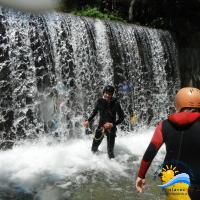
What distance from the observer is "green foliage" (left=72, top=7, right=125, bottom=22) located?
17203mm

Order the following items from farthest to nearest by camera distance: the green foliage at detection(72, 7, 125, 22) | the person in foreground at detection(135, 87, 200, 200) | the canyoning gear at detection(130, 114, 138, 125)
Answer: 1. the green foliage at detection(72, 7, 125, 22)
2. the canyoning gear at detection(130, 114, 138, 125)
3. the person in foreground at detection(135, 87, 200, 200)

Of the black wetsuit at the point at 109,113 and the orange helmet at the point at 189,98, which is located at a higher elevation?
the orange helmet at the point at 189,98

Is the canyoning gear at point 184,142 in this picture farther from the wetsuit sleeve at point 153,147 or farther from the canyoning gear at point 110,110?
the canyoning gear at point 110,110

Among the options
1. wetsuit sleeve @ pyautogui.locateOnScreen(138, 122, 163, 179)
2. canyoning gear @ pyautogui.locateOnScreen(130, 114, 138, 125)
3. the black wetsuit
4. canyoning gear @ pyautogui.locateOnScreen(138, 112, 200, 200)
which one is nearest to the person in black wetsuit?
the black wetsuit

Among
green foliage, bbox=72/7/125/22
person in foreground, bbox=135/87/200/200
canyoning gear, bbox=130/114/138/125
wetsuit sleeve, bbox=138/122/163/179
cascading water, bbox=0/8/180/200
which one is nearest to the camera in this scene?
person in foreground, bbox=135/87/200/200

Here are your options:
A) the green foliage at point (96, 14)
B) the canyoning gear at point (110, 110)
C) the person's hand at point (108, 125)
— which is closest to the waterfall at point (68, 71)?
the canyoning gear at point (110, 110)

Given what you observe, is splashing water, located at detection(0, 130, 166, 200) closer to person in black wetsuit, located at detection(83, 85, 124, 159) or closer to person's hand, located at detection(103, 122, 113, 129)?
person in black wetsuit, located at detection(83, 85, 124, 159)

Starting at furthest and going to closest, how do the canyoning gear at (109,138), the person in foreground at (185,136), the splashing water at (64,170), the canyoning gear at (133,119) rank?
the canyoning gear at (133,119)
the canyoning gear at (109,138)
the splashing water at (64,170)
the person in foreground at (185,136)

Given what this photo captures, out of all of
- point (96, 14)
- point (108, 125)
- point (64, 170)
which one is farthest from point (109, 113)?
point (96, 14)

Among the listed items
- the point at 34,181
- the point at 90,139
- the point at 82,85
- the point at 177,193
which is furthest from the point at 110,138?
the point at 177,193

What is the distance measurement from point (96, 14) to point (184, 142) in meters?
14.7

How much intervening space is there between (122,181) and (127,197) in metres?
0.93

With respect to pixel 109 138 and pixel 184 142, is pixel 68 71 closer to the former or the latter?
pixel 109 138

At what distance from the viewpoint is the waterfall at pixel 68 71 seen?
10062 mm
